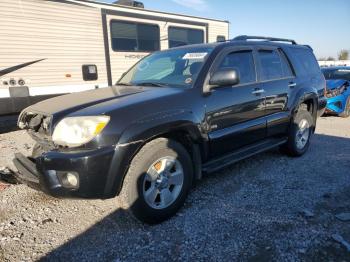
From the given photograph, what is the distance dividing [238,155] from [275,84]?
1.28m

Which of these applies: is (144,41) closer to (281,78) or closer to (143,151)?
(281,78)

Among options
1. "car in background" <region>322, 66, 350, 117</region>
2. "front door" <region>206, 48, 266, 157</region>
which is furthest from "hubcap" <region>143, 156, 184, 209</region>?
"car in background" <region>322, 66, 350, 117</region>

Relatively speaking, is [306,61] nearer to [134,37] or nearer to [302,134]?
[302,134]

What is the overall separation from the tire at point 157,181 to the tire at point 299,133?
7.60ft

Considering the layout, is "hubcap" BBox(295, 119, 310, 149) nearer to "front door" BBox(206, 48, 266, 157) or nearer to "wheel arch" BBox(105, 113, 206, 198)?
"front door" BBox(206, 48, 266, 157)

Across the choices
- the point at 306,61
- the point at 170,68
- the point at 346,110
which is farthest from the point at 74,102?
the point at 346,110

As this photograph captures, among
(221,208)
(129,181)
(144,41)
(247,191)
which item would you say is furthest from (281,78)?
(144,41)

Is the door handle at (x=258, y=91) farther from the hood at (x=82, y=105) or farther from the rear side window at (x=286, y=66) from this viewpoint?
the hood at (x=82, y=105)

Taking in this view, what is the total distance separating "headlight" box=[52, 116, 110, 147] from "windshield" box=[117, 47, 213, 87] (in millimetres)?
1173

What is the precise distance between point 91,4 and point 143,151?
5.93m

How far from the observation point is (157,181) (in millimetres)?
3145

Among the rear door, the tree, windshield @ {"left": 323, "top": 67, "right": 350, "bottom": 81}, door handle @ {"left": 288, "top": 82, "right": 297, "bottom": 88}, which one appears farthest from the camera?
the tree

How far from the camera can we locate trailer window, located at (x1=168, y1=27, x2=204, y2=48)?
→ 30.4 feet

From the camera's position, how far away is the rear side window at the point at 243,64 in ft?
13.0
